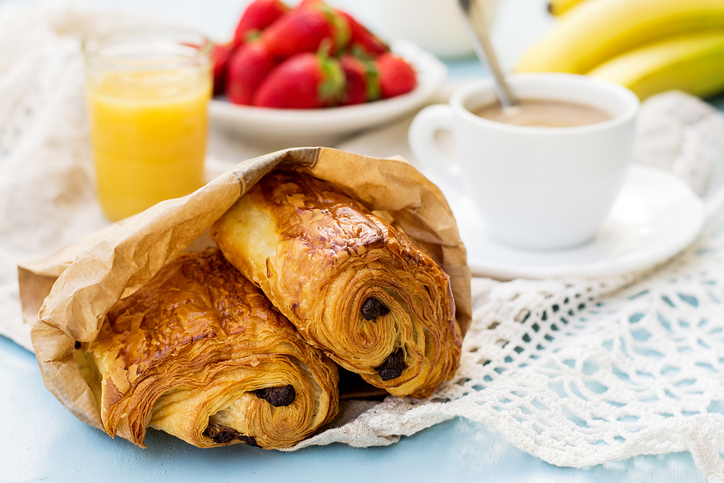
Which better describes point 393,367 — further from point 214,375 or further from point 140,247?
point 140,247

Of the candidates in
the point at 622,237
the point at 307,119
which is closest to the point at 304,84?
the point at 307,119

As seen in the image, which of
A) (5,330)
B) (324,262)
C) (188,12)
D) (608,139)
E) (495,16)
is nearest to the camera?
(324,262)

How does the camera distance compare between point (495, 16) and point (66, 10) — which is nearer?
point (66, 10)

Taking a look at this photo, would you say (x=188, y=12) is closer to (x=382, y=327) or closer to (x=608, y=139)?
(x=608, y=139)

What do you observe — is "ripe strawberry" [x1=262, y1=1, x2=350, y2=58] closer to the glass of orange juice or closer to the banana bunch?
the glass of orange juice

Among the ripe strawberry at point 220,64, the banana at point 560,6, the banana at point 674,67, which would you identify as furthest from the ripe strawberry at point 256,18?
the banana at point 560,6

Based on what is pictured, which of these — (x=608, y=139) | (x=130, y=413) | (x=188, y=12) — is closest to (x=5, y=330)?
(x=130, y=413)
